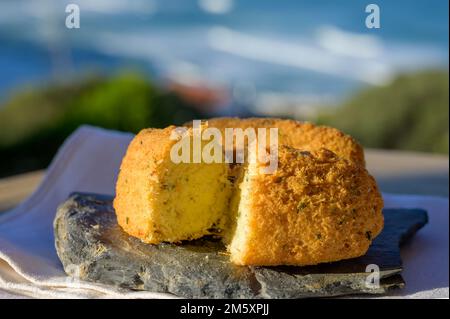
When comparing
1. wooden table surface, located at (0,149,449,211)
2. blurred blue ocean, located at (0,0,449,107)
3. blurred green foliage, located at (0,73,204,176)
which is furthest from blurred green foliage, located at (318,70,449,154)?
blurred blue ocean, located at (0,0,449,107)

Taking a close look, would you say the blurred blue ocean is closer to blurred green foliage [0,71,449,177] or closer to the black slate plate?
blurred green foliage [0,71,449,177]

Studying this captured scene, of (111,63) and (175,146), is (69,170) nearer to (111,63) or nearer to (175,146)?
(175,146)

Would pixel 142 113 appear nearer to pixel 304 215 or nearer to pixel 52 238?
pixel 52 238

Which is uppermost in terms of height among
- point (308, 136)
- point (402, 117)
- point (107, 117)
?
point (402, 117)

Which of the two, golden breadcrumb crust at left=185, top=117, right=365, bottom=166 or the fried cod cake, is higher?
golden breadcrumb crust at left=185, top=117, right=365, bottom=166

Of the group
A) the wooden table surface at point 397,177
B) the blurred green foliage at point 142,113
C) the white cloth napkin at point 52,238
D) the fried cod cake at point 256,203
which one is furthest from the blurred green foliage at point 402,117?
the fried cod cake at point 256,203

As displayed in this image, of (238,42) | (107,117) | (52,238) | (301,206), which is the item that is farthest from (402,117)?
(238,42)

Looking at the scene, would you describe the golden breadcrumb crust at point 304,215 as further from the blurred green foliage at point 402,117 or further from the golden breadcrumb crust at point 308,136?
the blurred green foliage at point 402,117
